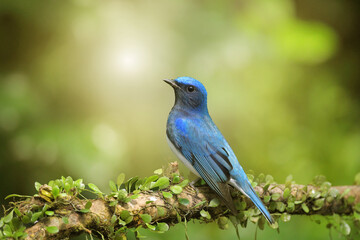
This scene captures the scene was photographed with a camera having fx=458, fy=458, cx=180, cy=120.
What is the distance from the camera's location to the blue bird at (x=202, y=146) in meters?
2.74

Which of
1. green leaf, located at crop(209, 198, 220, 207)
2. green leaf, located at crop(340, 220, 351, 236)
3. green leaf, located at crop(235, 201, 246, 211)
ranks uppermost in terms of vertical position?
green leaf, located at crop(209, 198, 220, 207)

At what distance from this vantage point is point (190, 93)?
10.8ft

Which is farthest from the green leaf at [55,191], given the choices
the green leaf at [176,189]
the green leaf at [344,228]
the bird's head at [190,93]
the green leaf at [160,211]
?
the green leaf at [344,228]

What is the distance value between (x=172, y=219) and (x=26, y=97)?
2.68m

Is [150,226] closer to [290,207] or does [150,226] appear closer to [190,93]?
[290,207]

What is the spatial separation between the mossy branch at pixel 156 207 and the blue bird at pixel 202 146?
109 mm

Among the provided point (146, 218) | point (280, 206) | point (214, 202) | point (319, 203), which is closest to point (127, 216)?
point (146, 218)

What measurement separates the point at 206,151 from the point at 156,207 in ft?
1.98

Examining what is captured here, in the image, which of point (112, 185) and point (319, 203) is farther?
point (319, 203)

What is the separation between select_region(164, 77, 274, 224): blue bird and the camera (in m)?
2.74

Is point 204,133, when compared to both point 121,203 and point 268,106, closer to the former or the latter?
point 121,203

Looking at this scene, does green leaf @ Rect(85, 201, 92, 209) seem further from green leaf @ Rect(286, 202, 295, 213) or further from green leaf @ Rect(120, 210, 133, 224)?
green leaf @ Rect(286, 202, 295, 213)

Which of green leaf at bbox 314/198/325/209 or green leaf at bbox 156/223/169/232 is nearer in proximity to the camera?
green leaf at bbox 156/223/169/232

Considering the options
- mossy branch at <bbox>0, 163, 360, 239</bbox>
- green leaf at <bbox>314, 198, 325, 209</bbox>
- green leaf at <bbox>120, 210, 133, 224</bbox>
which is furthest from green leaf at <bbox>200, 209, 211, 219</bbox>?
green leaf at <bbox>314, 198, 325, 209</bbox>
